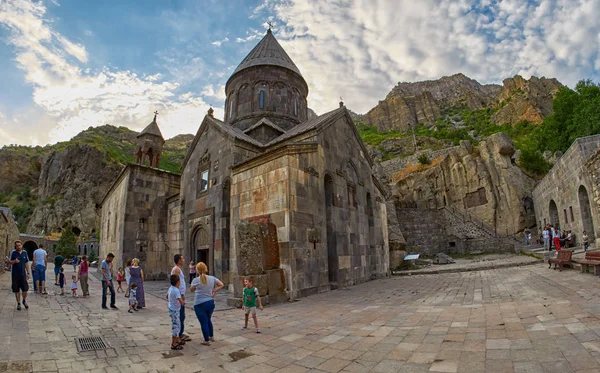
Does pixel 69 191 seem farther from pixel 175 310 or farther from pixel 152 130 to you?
pixel 175 310

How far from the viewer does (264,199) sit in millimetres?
10453

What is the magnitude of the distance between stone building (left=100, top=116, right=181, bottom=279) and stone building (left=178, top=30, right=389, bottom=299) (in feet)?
4.50

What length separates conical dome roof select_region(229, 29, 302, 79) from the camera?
1994cm

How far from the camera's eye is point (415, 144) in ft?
175

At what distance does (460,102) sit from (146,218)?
89558 mm

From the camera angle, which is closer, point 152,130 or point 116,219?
point 116,219

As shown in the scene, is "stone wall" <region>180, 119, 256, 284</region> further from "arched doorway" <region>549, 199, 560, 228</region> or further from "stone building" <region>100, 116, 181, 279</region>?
"arched doorway" <region>549, 199, 560, 228</region>

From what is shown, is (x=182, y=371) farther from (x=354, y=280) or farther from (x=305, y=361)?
(x=354, y=280)

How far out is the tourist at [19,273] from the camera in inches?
278

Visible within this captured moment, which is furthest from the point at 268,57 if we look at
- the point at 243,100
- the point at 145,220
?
the point at 145,220

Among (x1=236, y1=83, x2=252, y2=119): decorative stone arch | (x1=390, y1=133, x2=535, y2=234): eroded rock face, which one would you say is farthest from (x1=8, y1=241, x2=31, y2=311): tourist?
(x1=390, y1=133, x2=535, y2=234): eroded rock face

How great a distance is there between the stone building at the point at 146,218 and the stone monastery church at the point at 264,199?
0.18 ft

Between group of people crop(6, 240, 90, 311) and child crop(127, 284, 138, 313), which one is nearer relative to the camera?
group of people crop(6, 240, 90, 311)

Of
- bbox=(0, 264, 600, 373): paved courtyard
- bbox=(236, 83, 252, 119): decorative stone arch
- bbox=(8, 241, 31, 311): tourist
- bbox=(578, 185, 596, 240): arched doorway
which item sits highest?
bbox=(236, 83, 252, 119): decorative stone arch
